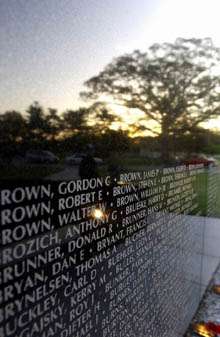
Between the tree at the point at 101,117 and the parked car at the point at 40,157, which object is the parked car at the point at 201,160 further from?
the parked car at the point at 40,157

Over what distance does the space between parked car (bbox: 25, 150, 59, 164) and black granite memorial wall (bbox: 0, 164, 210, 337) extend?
0.08m

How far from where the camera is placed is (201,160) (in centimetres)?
343

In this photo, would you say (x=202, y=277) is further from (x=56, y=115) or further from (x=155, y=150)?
(x=56, y=115)

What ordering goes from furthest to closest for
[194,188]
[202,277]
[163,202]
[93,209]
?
[202,277] → [194,188] → [163,202] → [93,209]

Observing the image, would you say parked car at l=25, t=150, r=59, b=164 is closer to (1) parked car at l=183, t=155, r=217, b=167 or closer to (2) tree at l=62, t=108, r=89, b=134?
(2) tree at l=62, t=108, r=89, b=134

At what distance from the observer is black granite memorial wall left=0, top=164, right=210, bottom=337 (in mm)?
1227

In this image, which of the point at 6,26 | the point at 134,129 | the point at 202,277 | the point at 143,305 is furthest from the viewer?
the point at 202,277

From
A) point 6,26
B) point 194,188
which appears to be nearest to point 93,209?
point 6,26

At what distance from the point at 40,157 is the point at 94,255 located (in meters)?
0.56

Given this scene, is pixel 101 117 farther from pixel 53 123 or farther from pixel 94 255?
pixel 94 255

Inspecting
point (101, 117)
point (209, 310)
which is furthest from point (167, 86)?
point (209, 310)

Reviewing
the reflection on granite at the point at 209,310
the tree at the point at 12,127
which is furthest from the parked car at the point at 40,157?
the reflection on granite at the point at 209,310

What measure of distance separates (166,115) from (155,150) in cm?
29

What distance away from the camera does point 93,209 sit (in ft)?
5.38
